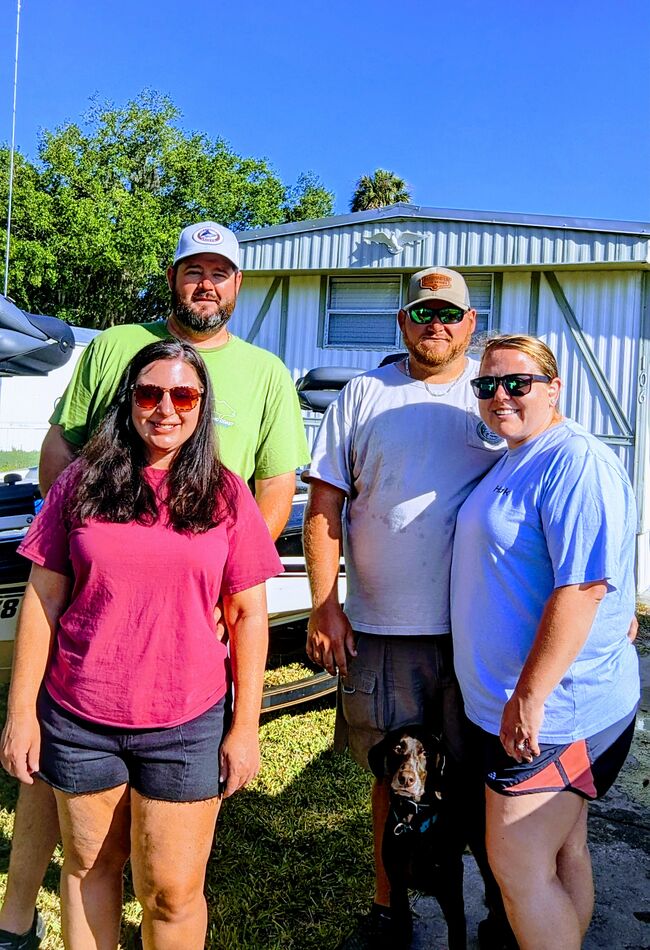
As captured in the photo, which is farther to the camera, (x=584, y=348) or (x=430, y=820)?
(x=584, y=348)

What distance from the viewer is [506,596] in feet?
6.32

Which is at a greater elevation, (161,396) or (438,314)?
(438,314)

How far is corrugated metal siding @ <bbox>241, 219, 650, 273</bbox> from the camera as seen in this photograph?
27.7 feet

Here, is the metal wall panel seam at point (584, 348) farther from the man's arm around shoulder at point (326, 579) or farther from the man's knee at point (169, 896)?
the man's knee at point (169, 896)

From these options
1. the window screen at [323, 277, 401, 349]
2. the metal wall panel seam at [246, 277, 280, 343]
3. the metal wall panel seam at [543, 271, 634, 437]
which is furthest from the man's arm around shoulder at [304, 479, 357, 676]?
the metal wall panel seam at [246, 277, 280, 343]

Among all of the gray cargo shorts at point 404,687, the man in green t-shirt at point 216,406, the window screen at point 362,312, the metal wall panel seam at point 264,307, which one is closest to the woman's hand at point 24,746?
the man in green t-shirt at point 216,406

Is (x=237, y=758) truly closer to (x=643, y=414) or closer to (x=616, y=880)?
(x=616, y=880)

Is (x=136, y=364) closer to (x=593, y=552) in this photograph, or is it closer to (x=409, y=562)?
(x=409, y=562)

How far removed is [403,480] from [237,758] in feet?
3.08

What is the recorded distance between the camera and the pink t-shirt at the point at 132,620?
5.97 ft

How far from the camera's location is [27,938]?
7.78 feet

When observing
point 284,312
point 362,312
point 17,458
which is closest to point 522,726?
point 362,312

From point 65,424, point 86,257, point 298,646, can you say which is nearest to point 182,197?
point 86,257

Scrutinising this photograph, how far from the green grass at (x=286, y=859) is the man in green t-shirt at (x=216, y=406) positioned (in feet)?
1.28
